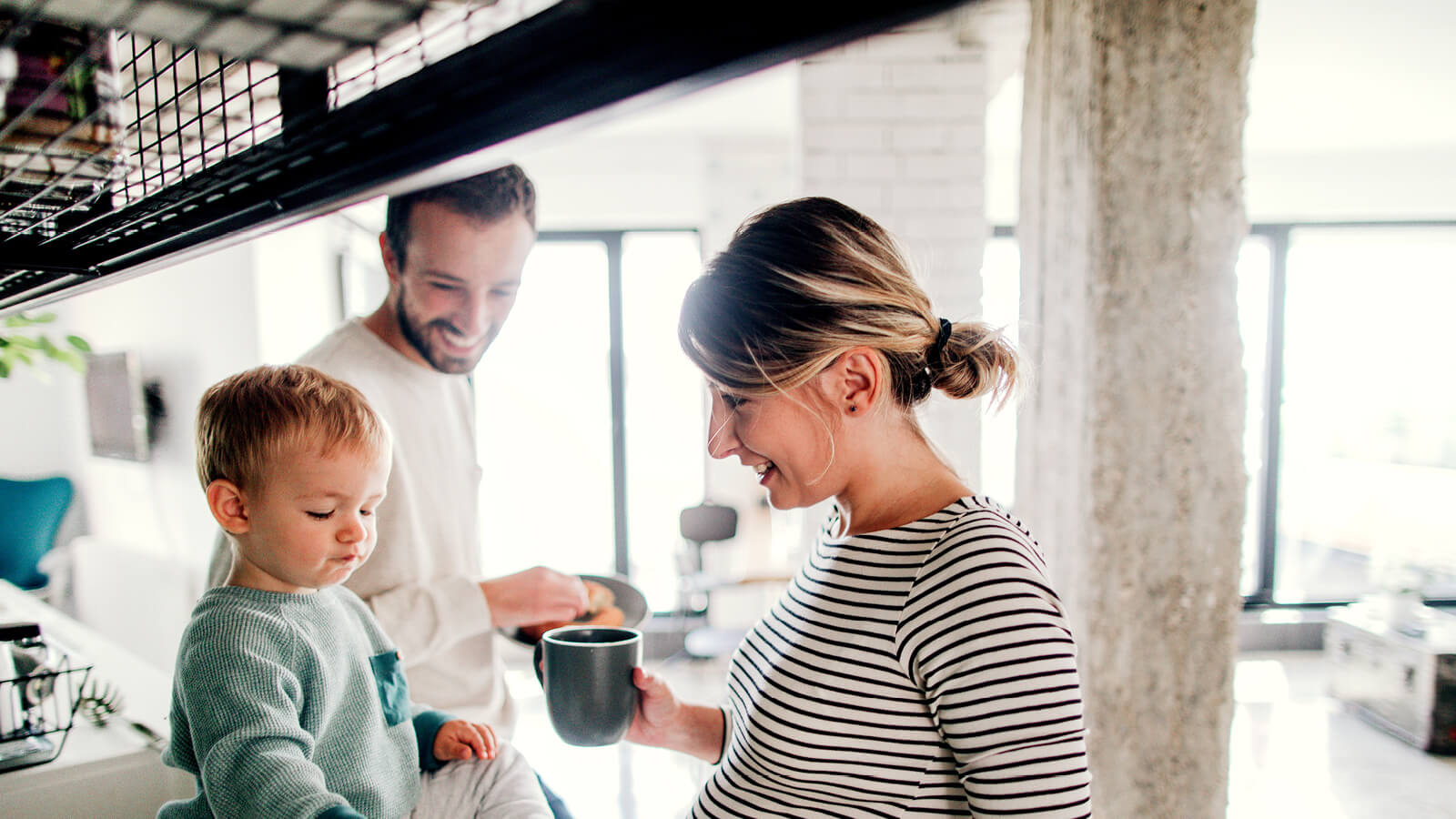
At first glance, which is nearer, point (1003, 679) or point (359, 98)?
point (359, 98)

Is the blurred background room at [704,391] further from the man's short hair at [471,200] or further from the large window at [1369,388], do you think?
the man's short hair at [471,200]

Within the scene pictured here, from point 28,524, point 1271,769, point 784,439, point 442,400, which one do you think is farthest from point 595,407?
point 784,439

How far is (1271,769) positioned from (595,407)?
152 inches

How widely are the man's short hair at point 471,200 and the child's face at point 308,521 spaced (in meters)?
0.50

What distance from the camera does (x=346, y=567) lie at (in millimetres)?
760

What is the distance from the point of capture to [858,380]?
800 millimetres

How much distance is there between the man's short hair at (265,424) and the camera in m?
0.72

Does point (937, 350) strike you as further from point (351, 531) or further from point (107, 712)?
point (107, 712)

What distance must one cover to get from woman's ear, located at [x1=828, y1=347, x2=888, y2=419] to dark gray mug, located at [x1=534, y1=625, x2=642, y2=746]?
36cm

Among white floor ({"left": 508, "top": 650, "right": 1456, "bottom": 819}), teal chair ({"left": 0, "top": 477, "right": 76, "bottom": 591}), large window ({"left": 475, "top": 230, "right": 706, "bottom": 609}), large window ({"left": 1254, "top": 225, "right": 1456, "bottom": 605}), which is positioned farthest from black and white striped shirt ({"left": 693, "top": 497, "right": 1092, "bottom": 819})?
large window ({"left": 1254, "top": 225, "right": 1456, "bottom": 605})

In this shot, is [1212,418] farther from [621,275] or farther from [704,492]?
[621,275]

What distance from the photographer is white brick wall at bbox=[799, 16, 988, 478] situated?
2.40 metres

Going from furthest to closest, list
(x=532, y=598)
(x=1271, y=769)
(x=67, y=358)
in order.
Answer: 1. (x=1271, y=769)
2. (x=67, y=358)
3. (x=532, y=598)

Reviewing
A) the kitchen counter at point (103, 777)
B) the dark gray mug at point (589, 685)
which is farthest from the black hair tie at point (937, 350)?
the kitchen counter at point (103, 777)
